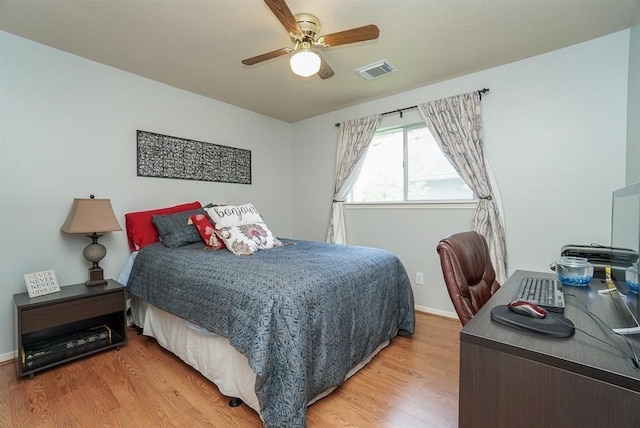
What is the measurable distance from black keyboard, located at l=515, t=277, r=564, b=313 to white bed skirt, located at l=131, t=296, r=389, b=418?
1.19 m

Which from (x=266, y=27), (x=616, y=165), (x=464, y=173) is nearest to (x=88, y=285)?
(x=266, y=27)

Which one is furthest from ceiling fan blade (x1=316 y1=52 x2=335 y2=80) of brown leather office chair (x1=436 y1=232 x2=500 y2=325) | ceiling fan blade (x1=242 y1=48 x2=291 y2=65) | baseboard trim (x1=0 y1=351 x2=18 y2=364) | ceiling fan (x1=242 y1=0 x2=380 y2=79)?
baseboard trim (x1=0 y1=351 x2=18 y2=364)

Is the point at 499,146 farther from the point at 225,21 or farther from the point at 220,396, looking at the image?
the point at 220,396

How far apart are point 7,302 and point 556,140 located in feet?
14.9

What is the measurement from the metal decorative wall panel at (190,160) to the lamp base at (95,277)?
0.97 m

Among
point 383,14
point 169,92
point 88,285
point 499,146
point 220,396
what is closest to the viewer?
point 220,396

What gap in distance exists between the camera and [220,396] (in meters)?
1.70

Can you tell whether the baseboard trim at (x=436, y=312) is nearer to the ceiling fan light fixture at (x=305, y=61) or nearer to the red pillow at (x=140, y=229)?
the ceiling fan light fixture at (x=305, y=61)

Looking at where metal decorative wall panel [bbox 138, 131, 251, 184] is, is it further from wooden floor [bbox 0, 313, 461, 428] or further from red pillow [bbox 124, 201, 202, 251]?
wooden floor [bbox 0, 313, 461, 428]

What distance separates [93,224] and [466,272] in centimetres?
262

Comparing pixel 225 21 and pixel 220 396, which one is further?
pixel 225 21

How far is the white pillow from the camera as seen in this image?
253 cm

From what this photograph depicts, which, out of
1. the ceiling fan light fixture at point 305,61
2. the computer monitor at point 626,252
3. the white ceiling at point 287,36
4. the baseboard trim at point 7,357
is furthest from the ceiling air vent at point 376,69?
the baseboard trim at point 7,357

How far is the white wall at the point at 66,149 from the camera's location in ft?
6.93
